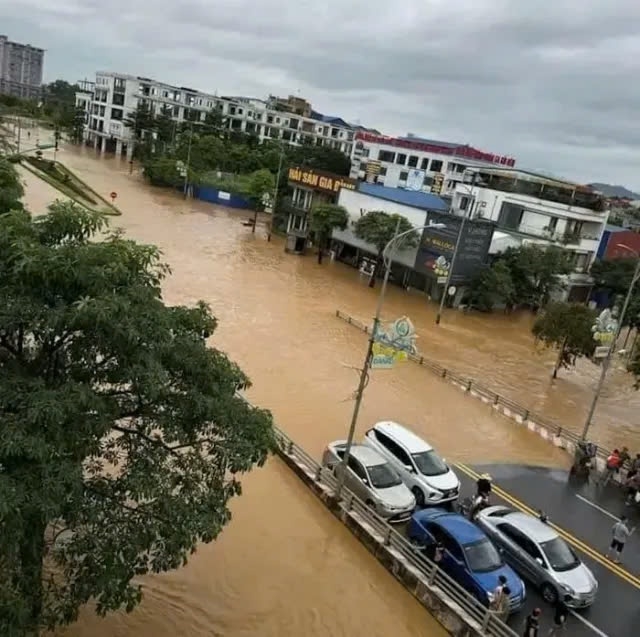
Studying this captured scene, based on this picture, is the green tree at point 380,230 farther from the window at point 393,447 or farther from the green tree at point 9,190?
the green tree at point 9,190

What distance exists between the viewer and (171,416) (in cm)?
852

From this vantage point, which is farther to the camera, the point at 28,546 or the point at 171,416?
the point at 171,416

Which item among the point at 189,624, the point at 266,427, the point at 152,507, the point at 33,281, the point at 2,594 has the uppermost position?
the point at 33,281

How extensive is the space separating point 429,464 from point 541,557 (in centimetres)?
406

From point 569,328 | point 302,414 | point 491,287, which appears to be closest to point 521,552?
point 302,414

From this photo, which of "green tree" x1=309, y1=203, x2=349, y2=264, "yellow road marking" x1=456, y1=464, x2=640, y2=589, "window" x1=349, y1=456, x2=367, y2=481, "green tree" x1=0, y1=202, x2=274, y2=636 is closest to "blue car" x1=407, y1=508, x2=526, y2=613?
"window" x1=349, y1=456, x2=367, y2=481

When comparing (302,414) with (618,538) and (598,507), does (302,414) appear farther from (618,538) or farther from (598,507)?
(618,538)

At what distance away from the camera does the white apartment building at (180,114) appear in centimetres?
10638

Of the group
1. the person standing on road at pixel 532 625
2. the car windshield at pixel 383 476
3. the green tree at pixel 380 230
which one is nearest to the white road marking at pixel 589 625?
the person standing on road at pixel 532 625

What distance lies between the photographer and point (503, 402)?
2545 cm

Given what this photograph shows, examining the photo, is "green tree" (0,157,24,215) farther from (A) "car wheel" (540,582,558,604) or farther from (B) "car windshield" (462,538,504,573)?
(A) "car wheel" (540,582,558,604)

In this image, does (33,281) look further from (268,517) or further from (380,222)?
(380,222)

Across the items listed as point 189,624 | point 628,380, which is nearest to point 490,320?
point 628,380

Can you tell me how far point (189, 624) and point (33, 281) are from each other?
7.60 meters
